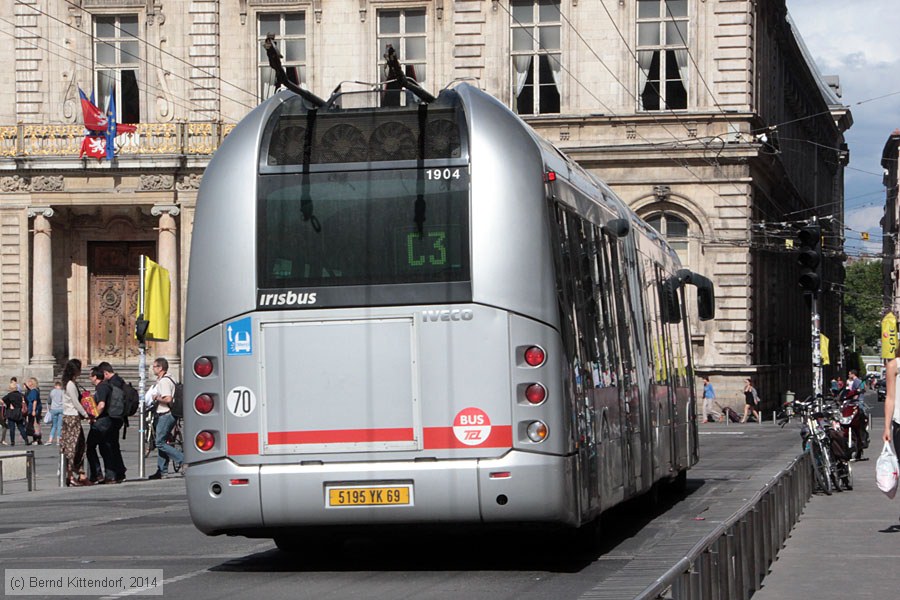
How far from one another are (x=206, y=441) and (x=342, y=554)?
2130mm

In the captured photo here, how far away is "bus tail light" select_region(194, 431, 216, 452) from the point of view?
1119 centimetres

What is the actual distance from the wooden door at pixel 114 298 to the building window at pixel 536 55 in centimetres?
1256

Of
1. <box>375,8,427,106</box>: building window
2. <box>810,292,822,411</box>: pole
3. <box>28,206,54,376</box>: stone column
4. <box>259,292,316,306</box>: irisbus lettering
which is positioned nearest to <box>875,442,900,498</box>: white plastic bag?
<box>259,292,316,306</box>: irisbus lettering

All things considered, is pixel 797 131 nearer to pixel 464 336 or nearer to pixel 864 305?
pixel 464 336

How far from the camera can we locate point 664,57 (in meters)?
49.3

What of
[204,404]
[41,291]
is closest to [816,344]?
[204,404]

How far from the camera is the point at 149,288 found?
26.8 m

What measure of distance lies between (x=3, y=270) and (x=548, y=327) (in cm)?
4267

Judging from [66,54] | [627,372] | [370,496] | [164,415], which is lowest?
[370,496]

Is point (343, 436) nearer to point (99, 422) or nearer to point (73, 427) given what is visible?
point (99, 422)

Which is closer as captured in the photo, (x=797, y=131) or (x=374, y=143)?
(x=374, y=143)

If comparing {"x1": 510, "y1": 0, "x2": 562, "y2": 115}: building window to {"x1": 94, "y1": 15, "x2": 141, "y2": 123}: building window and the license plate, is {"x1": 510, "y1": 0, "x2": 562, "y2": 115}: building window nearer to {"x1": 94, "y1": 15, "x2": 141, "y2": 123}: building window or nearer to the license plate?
{"x1": 94, "y1": 15, "x2": 141, "y2": 123}: building window

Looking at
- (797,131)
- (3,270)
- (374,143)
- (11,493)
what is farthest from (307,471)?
(797,131)

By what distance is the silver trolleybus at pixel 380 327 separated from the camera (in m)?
10.9
